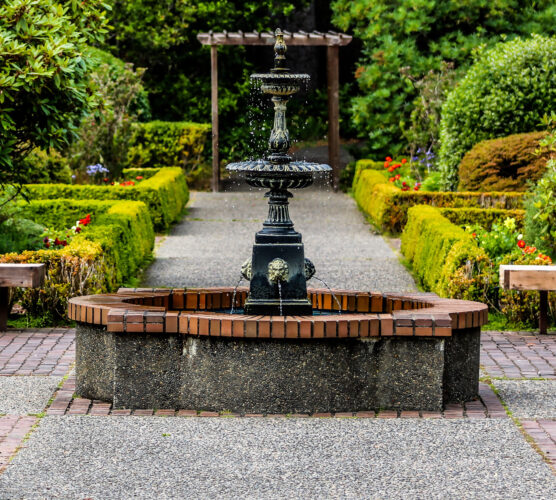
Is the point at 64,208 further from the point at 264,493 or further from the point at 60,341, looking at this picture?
the point at 264,493

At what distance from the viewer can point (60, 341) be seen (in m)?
8.45

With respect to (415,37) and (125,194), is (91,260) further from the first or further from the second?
(415,37)

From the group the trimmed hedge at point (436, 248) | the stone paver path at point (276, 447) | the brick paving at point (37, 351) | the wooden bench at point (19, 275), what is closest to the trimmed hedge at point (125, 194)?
the trimmed hedge at point (436, 248)

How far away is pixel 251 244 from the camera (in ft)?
46.1

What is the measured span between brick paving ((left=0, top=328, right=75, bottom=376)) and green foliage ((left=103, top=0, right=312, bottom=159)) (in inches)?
610

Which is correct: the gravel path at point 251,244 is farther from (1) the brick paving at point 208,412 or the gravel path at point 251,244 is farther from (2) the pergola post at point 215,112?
(1) the brick paving at point 208,412

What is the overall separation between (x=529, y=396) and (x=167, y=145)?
15.5 meters

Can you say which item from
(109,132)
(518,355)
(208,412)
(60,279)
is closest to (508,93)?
(109,132)

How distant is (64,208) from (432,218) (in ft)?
14.0

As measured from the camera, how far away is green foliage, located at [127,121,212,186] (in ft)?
70.3

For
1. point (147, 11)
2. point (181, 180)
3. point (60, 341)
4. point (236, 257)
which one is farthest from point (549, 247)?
point (147, 11)

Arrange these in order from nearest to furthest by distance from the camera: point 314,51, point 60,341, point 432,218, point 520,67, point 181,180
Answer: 1. point 60,341
2. point 432,218
3. point 520,67
4. point 181,180
5. point 314,51

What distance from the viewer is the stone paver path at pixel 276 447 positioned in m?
4.90

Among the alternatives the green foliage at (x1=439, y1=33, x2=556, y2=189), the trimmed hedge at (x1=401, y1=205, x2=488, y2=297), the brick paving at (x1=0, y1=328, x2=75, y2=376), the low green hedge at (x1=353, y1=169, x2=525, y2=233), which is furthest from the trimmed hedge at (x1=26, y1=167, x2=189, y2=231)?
the brick paving at (x1=0, y1=328, x2=75, y2=376)
